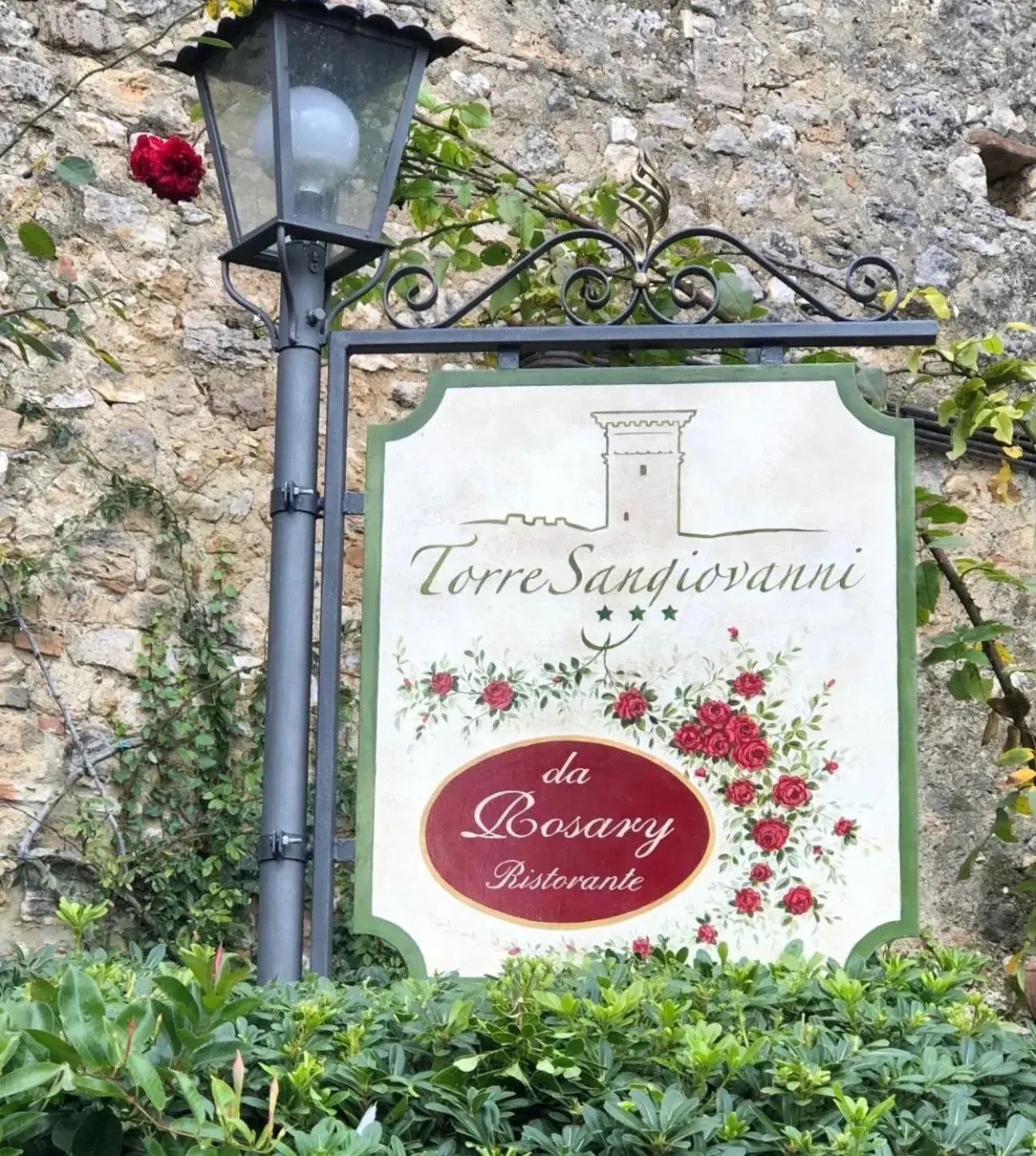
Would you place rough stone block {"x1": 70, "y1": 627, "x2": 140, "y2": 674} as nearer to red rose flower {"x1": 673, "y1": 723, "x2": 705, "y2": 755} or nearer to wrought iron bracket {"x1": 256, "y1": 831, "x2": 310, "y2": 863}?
wrought iron bracket {"x1": 256, "y1": 831, "x2": 310, "y2": 863}

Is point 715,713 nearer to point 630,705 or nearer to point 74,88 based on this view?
point 630,705

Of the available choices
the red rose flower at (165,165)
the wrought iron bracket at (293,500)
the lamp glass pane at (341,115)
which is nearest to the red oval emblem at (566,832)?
the wrought iron bracket at (293,500)

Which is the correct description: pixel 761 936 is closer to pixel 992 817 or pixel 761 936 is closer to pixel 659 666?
pixel 659 666

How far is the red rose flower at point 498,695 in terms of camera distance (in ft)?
8.77

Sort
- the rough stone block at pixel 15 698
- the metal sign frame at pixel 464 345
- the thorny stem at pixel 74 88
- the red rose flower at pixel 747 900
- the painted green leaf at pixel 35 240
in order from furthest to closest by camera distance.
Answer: the rough stone block at pixel 15 698 → the thorny stem at pixel 74 88 → the painted green leaf at pixel 35 240 → the metal sign frame at pixel 464 345 → the red rose flower at pixel 747 900

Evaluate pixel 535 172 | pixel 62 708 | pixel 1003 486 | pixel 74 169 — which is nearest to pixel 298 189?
pixel 74 169

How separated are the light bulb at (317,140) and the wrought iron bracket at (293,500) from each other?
1.72ft

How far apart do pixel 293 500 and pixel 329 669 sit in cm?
30

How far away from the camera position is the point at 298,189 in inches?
113

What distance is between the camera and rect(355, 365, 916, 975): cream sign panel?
2.57m

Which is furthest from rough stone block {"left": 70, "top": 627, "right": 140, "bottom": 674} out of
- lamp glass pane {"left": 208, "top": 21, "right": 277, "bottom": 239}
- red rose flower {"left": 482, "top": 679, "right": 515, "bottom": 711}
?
red rose flower {"left": 482, "top": 679, "right": 515, "bottom": 711}

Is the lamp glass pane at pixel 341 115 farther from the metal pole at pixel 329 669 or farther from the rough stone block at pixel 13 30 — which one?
the rough stone block at pixel 13 30

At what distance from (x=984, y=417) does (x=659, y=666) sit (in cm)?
167

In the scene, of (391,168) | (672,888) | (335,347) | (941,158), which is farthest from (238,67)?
(941,158)
